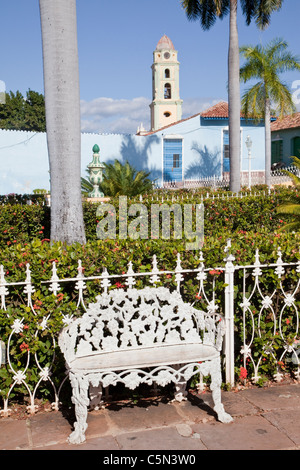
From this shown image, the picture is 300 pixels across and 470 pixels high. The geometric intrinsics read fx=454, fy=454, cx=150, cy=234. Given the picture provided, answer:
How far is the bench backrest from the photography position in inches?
148

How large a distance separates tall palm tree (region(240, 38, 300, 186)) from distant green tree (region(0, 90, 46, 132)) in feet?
99.6

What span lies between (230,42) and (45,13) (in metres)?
11.7

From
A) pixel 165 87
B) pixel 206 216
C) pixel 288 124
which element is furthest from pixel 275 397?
pixel 165 87

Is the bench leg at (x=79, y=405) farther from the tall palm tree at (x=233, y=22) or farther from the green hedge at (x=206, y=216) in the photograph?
the tall palm tree at (x=233, y=22)

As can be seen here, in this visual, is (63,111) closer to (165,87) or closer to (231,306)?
(231,306)

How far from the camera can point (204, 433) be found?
3.44 meters

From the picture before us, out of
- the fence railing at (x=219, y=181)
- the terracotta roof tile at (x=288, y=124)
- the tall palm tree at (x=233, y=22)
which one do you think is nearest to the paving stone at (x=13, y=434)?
the tall palm tree at (x=233, y=22)

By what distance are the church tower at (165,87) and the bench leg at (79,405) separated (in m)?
30.7

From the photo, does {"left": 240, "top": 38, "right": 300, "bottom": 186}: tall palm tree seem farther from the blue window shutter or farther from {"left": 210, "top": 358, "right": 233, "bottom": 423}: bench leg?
{"left": 210, "top": 358, "right": 233, "bottom": 423}: bench leg

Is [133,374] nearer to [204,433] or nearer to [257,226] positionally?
[204,433]

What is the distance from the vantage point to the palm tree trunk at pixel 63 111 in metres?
5.36

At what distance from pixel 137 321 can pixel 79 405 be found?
0.83m

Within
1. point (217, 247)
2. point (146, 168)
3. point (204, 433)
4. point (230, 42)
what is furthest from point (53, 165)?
point (146, 168)

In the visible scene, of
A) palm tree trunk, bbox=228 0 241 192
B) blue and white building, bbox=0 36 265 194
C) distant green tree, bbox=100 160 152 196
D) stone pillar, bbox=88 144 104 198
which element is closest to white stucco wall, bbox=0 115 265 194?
blue and white building, bbox=0 36 265 194
